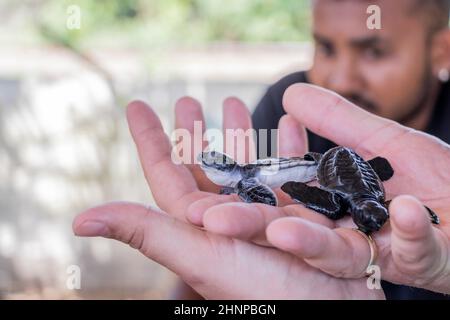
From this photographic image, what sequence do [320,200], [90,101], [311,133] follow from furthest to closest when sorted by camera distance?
[90,101]
[311,133]
[320,200]

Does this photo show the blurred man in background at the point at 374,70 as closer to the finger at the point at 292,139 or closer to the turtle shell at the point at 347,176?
the finger at the point at 292,139

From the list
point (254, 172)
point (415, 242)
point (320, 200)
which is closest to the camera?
point (415, 242)

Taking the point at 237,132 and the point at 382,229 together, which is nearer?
the point at 382,229

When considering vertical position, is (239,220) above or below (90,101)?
above

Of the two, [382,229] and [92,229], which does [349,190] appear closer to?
[382,229]

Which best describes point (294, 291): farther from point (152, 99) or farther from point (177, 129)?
point (152, 99)

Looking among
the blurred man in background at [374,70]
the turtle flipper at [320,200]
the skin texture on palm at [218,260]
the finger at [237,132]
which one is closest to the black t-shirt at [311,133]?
the blurred man in background at [374,70]

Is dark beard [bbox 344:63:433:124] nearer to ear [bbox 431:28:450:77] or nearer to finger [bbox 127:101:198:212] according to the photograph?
ear [bbox 431:28:450:77]

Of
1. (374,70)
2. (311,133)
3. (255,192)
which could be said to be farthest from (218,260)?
(374,70)
